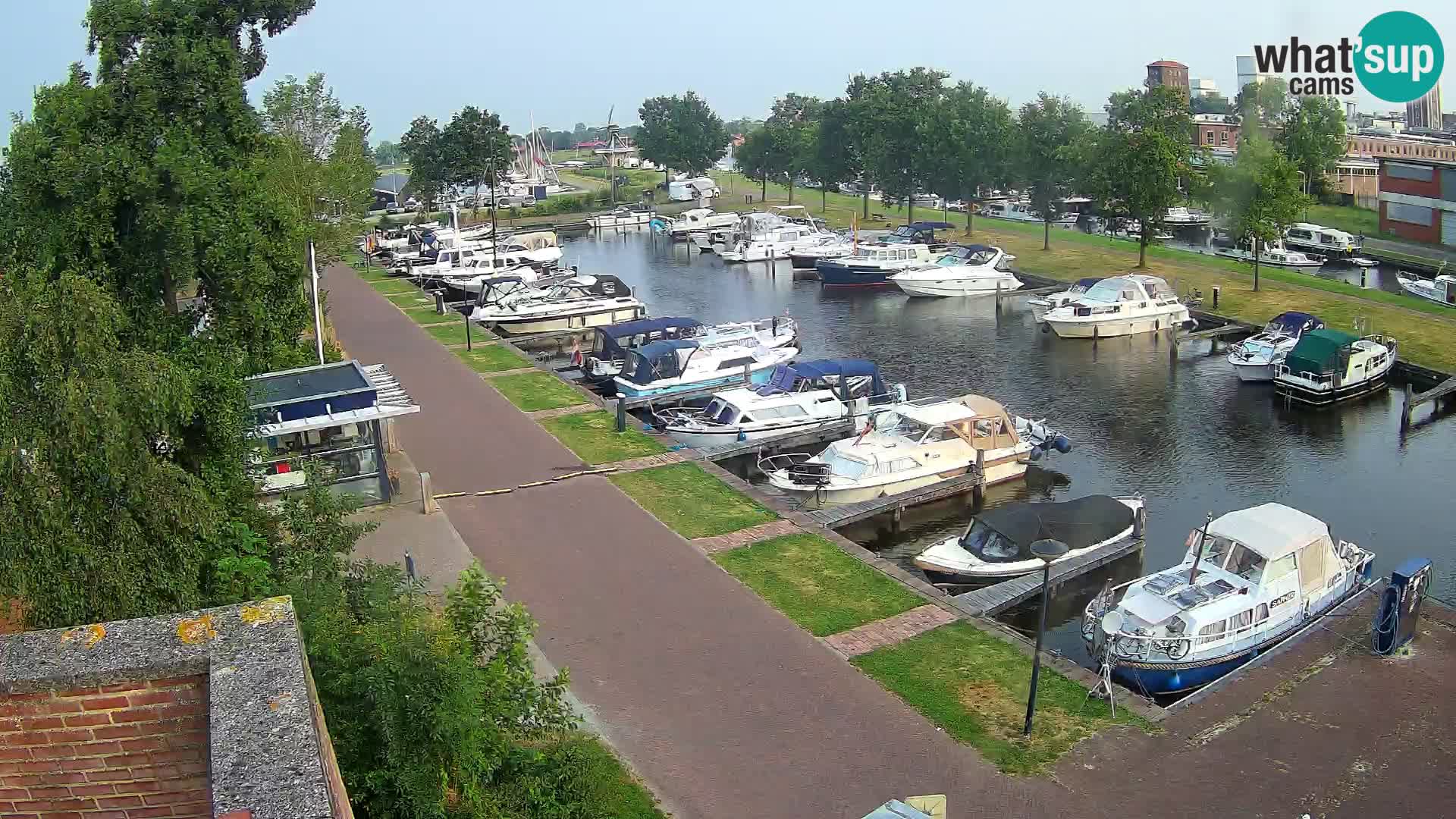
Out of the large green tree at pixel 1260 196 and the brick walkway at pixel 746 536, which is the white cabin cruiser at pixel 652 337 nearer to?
the brick walkway at pixel 746 536

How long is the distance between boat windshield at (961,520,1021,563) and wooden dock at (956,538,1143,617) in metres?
0.55

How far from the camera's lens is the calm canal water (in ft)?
85.0

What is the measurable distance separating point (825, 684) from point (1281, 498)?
51.9ft

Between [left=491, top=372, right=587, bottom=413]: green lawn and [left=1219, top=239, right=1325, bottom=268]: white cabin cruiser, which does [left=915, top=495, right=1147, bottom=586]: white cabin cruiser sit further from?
[left=1219, top=239, right=1325, bottom=268]: white cabin cruiser

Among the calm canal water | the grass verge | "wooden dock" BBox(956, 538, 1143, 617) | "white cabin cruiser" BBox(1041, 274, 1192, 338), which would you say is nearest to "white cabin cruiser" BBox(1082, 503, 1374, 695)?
"wooden dock" BBox(956, 538, 1143, 617)

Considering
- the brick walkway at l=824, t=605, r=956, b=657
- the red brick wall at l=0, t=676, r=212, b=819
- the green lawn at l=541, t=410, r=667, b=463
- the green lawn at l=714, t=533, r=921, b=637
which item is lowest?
the brick walkway at l=824, t=605, r=956, b=657

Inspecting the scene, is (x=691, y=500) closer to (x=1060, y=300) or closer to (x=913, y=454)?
(x=913, y=454)

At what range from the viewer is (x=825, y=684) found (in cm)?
1725

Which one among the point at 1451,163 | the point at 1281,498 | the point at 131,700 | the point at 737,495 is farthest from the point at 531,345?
the point at 1451,163

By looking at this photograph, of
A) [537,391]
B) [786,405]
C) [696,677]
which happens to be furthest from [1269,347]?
[696,677]

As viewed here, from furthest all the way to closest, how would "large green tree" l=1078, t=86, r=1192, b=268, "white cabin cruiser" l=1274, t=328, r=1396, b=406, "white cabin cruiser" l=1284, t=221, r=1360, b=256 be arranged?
"white cabin cruiser" l=1284, t=221, r=1360, b=256 → "large green tree" l=1078, t=86, r=1192, b=268 → "white cabin cruiser" l=1274, t=328, r=1396, b=406

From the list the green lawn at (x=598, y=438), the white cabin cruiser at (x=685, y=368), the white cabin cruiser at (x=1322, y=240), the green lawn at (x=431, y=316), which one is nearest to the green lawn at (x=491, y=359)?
the white cabin cruiser at (x=685, y=368)

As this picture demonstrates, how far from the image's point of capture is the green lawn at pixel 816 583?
64.4 ft

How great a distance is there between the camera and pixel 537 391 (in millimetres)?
36250
